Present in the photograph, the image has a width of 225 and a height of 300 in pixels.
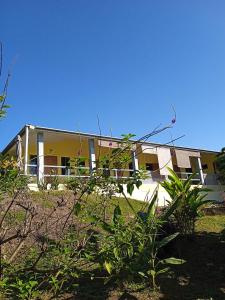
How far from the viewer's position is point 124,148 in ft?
9.91

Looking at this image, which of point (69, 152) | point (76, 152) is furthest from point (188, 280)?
point (69, 152)

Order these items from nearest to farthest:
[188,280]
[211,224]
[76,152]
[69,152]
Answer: [188,280] → [211,224] → [76,152] → [69,152]

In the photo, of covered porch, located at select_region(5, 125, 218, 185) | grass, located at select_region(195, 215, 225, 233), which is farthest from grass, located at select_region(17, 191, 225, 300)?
covered porch, located at select_region(5, 125, 218, 185)

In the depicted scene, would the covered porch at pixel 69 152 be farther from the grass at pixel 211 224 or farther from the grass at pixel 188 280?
the grass at pixel 188 280

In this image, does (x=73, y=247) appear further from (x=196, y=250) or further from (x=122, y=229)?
(x=196, y=250)

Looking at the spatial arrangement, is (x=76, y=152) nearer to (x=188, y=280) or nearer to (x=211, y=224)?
(x=211, y=224)

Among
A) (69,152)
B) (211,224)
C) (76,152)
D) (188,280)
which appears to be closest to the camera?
(188,280)

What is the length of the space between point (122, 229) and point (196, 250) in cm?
428

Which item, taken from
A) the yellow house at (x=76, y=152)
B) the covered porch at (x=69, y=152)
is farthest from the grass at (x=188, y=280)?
the yellow house at (x=76, y=152)

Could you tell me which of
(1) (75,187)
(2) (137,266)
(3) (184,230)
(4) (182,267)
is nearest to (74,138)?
(3) (184,230)

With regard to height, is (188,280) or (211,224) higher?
(211,224)

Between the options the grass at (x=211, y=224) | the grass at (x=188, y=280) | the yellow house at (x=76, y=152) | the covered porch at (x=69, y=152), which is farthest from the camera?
the yellow house at (x=76, y=152)

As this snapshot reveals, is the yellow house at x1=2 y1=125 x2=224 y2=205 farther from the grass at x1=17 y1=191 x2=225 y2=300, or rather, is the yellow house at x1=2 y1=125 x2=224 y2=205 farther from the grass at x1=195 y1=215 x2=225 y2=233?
the grass at x1=17 y1=191 x2=225 y2=300

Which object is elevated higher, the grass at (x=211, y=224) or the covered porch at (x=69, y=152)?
the covered porch at (x=69, y=152)
